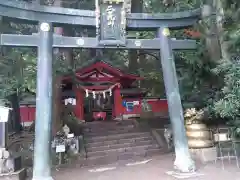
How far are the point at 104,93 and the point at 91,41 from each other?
1015cm

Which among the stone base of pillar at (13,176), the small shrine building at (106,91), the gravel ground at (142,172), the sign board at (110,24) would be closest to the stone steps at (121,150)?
the gravel ground at (142,172)

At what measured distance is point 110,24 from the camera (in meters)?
8.80

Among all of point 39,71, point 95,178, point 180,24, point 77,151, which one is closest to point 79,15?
point 39,71

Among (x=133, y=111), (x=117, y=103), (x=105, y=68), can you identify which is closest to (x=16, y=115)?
(x=105, y=68)

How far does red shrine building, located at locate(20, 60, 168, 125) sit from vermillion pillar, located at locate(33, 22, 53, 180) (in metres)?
8.62

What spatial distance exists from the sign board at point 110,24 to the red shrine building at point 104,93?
839 centimetres

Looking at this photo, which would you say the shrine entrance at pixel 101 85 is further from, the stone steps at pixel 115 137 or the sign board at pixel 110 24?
the sign board at pixel 110 24

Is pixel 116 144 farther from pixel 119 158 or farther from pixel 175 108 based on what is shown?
pixel 175 108

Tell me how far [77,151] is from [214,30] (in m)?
7.21

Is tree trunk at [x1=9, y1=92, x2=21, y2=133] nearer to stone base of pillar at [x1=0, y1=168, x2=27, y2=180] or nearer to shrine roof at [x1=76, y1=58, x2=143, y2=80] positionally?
shrine roof at [x1=76, y1=58, x2=143, y2=80]

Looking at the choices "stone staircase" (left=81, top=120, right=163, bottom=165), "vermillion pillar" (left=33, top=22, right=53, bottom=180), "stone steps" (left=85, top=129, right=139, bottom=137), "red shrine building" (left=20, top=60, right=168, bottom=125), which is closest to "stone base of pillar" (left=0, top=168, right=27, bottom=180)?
"vermillion pillar" (left=33, top=22, right=53, bottom=180)

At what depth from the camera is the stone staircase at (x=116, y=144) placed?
481 inches

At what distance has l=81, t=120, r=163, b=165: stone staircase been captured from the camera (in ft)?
40.1

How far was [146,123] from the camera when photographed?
16.7 m
